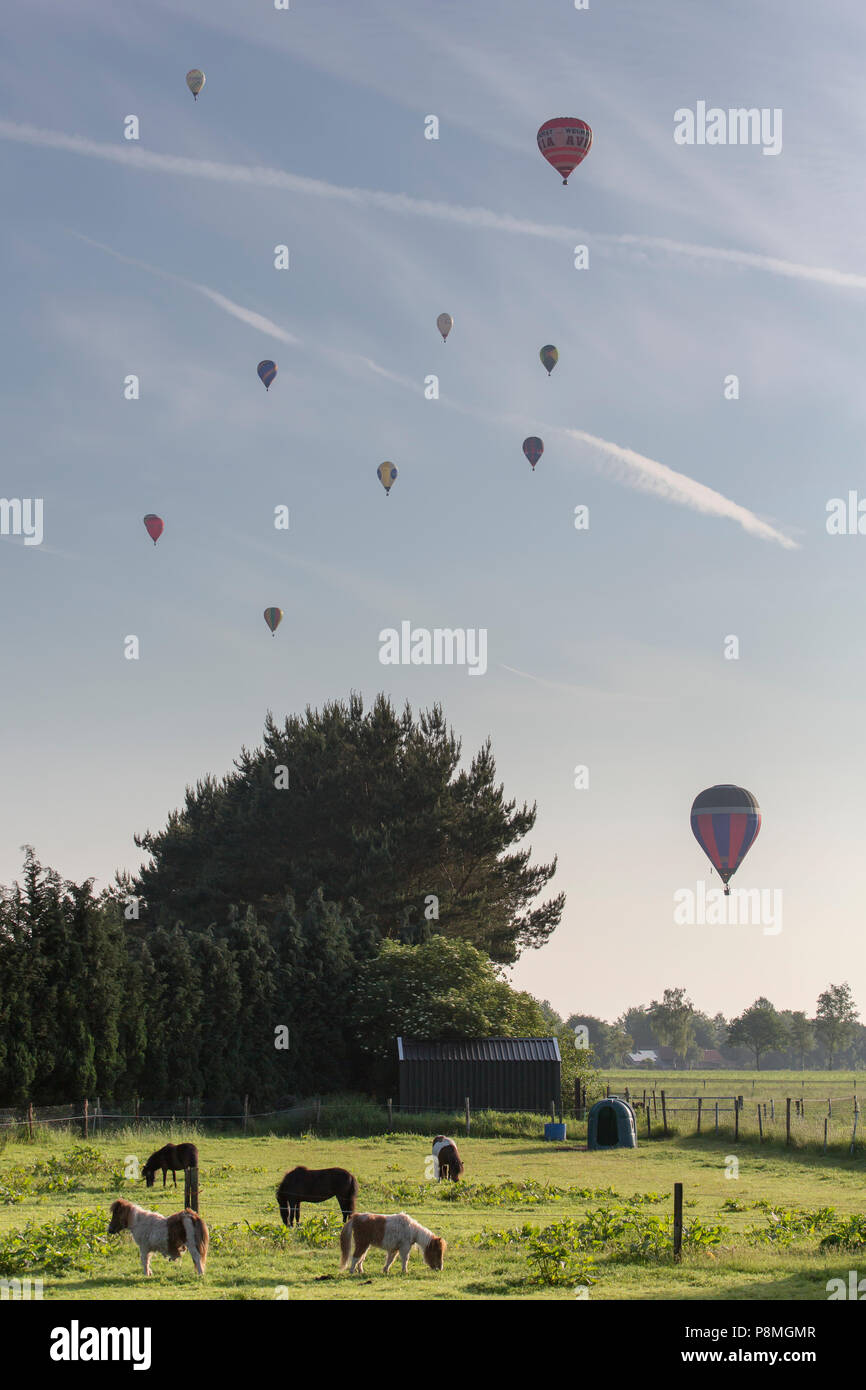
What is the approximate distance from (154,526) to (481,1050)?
2688 centimetres

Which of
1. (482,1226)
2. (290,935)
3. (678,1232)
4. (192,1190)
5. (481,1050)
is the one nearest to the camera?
(192,1190)

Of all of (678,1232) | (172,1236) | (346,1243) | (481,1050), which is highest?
(172,1236)

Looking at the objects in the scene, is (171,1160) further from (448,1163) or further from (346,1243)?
(346,1243)

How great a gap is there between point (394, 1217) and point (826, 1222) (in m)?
7.74

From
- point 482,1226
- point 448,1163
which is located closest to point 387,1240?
point 482,1226

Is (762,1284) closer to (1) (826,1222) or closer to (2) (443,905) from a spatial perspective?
(1) (826,1222)

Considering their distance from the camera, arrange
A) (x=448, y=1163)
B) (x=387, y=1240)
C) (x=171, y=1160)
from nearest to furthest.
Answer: (x=387, y=1240) < (x=171, y=1160) < (x=448, y=1163)

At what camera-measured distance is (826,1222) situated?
72.8 ft

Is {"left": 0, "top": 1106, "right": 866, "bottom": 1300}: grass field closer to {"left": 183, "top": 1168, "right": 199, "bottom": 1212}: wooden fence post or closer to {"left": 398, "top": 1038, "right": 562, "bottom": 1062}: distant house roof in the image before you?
{"left": 183, "top": 1168, "right": 199, "bottom": 1212}: wooden fence post

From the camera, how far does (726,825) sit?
215 ft

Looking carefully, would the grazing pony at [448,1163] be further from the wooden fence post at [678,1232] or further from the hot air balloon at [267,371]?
the hot air balloon at [267,371]

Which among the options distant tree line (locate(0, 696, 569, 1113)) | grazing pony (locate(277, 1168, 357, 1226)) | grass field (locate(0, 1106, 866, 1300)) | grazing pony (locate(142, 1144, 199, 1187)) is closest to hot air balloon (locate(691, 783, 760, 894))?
distant tree line (locate(0, 696, 569, 1113))
